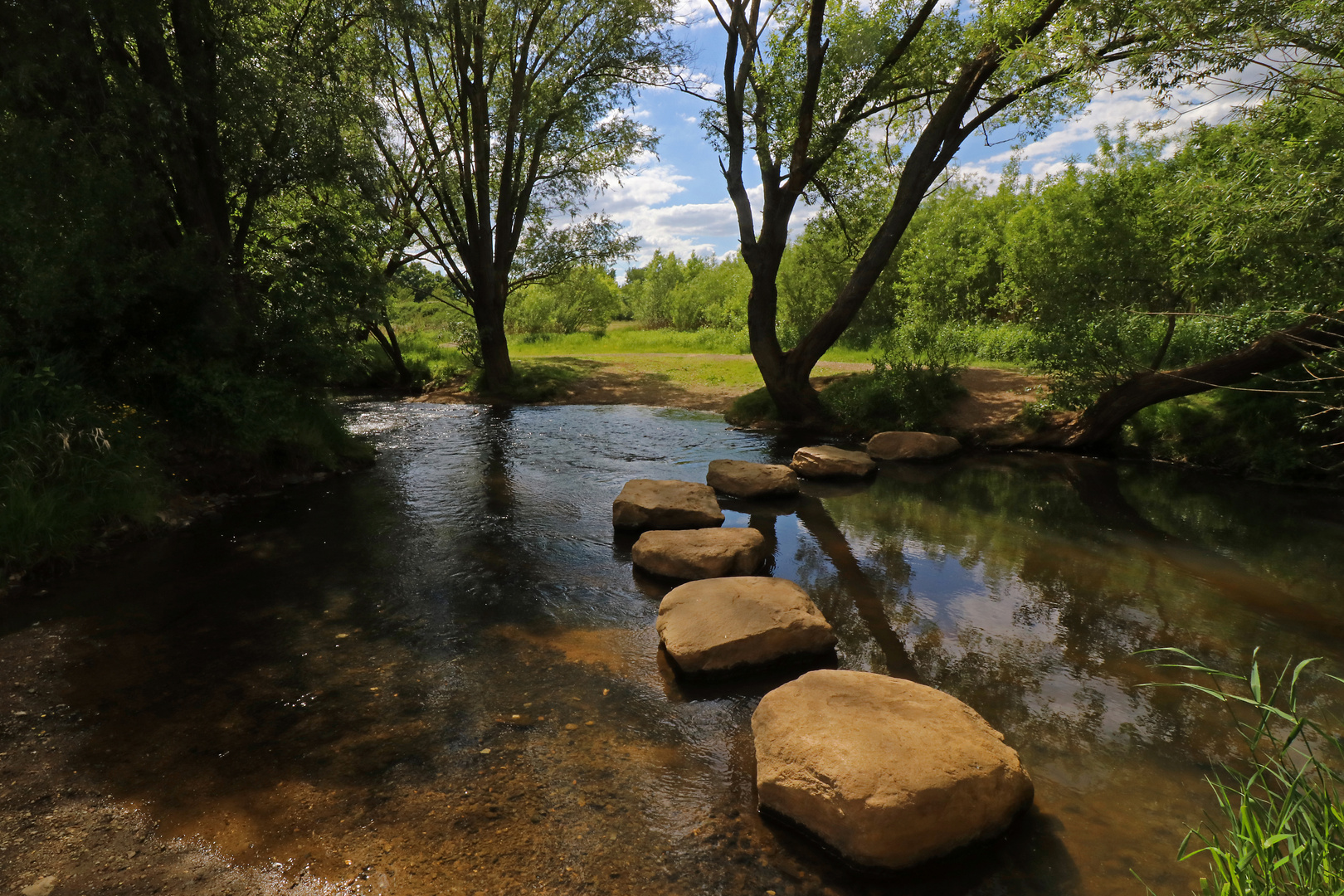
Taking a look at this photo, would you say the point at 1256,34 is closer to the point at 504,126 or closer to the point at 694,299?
the point at 504,126

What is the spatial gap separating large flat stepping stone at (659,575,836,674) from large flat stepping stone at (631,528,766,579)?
101 centimetres

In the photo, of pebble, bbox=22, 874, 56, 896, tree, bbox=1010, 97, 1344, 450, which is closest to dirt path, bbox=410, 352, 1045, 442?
tree, bbox=1010, 97, 1344, 450

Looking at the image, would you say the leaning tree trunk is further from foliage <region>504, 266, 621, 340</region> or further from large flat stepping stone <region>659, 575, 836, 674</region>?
foliage <region>504, 266, 621, 340</region>

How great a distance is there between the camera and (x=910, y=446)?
42.3 ft

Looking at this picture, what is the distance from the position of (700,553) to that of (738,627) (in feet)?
5.68

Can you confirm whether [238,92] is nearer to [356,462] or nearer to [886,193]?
[356,462]

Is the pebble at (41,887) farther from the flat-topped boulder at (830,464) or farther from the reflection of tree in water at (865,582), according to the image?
the flat-topped boulder at (830,464)

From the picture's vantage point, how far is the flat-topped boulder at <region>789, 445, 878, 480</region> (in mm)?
11180

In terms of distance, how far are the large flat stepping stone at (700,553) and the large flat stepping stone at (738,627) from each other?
3.32 ft

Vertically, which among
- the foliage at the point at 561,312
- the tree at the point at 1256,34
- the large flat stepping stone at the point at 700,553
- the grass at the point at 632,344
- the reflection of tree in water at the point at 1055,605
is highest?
the tree at the point at 1256,34

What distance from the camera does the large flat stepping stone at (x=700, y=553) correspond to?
6.68m

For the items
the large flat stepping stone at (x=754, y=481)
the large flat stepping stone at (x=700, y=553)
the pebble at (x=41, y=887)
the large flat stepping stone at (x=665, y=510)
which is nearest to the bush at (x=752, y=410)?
the large flat stepping stone at (x=754, y=481)

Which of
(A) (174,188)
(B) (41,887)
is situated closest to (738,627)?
(B) (41,887)

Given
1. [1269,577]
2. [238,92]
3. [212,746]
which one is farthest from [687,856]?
[238,92]
